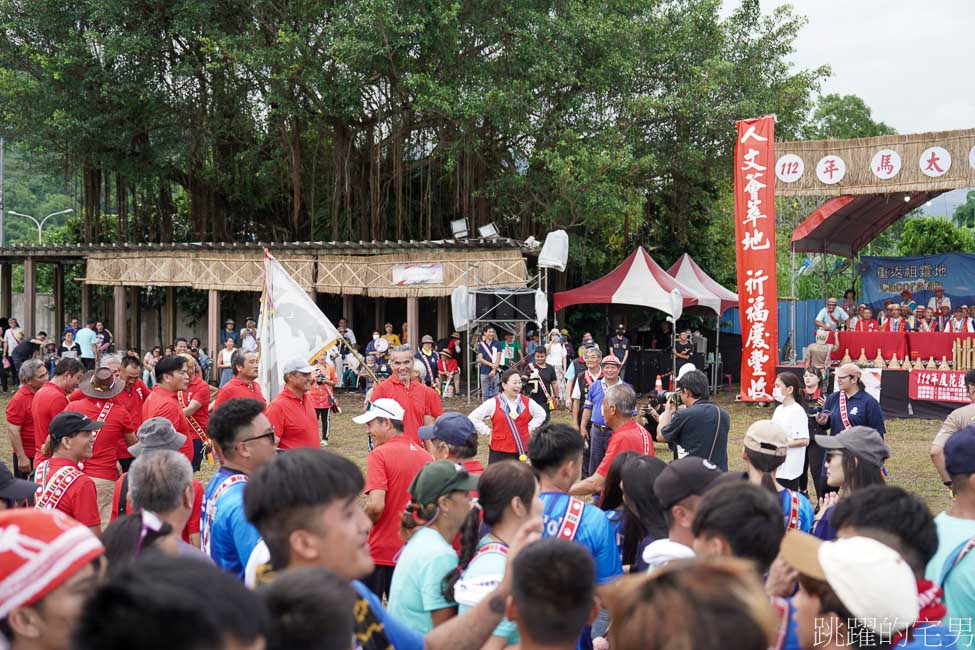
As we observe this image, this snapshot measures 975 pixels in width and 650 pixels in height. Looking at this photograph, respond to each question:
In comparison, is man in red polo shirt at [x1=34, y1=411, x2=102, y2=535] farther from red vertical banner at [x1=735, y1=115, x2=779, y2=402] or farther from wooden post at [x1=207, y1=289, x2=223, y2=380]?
wooden post at [x1=207, y1=289, x2=223, y2=380]

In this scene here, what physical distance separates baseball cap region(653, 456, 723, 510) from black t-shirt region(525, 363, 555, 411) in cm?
831

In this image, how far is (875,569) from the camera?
213 centimetres

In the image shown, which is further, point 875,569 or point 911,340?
point 911,340

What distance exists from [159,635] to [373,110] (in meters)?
21.7

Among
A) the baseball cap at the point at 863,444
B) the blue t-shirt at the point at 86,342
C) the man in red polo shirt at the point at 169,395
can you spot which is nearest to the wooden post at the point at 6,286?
the blue t-shirt at the point at 86,342

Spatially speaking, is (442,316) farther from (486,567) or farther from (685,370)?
(486,567)

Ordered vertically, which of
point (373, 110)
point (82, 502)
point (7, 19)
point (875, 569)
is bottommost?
point (82, 502)

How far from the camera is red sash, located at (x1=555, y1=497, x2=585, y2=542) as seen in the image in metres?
3.62

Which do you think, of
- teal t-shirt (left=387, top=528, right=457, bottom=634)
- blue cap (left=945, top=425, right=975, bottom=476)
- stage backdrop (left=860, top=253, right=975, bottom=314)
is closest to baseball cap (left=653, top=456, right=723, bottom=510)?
teal t-shirt (left=387, top=528, right=457, bottom=634)

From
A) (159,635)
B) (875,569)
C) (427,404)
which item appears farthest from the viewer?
(427,404)

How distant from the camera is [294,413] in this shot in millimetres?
6191

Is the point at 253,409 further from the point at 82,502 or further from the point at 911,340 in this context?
the point at 911,340

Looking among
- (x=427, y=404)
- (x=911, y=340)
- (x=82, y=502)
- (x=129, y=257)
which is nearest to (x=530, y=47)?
(x=911, y=340)

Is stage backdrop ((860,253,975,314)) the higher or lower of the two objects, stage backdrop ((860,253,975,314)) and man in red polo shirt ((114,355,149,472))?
the higher
